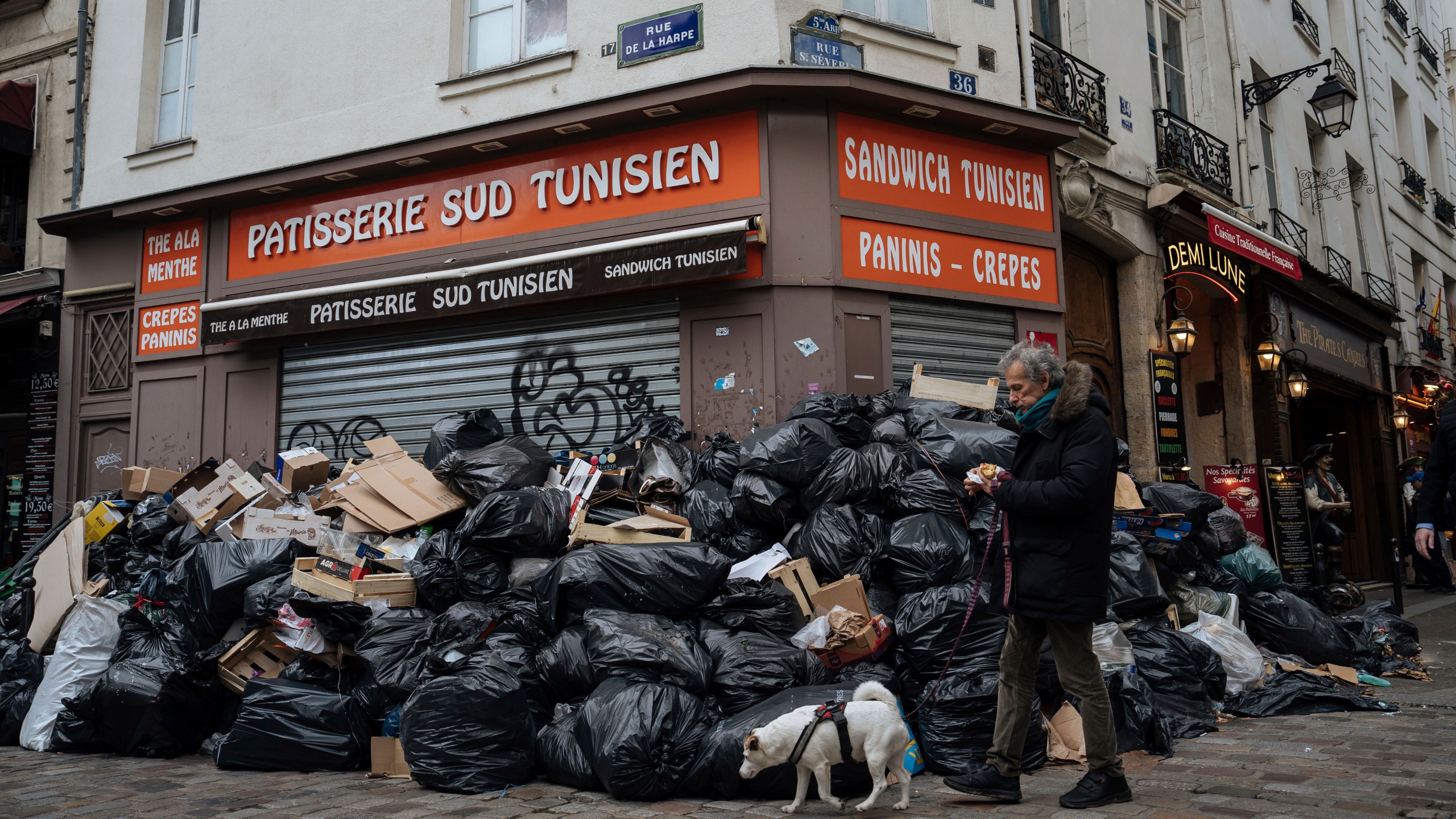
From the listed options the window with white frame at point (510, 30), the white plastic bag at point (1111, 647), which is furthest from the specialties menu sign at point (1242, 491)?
the window with white frame at point (510, 30)

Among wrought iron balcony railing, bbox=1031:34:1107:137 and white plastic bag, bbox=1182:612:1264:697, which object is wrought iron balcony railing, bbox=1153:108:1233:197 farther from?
white plastic bag, bbox=1182:612:1264:697

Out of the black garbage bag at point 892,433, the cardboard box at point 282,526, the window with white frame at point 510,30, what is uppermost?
the window with white frame at point 510,30

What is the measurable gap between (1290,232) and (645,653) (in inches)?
475

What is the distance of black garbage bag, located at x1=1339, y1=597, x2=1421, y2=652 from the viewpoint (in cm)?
666

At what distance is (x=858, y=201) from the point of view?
22.9 feet

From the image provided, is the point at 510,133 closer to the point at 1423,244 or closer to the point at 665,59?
the point at 665,59

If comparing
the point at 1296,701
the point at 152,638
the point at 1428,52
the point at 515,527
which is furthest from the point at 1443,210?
the point at 152,638

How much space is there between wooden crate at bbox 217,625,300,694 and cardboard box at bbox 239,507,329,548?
2.89 ft

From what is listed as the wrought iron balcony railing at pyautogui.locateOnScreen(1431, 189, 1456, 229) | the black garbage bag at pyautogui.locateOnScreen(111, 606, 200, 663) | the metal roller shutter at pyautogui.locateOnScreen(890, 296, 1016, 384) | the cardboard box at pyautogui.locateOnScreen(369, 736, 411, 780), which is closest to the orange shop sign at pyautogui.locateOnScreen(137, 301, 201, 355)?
the black garbage bag at pyautogui.locateOnScreen(111, 606, 200, 663)

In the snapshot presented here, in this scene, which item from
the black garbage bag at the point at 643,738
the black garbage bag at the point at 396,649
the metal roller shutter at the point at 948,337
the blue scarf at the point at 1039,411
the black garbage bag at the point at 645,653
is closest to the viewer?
the blue scarf at the point at 1039,411

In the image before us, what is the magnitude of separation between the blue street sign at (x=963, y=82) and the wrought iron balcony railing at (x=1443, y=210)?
51.0 ft

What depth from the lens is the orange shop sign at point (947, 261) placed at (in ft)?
22.8

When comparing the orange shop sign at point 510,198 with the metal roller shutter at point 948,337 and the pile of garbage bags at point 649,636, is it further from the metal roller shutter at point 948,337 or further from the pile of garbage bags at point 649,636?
the pile of garbage bags at point 649,636

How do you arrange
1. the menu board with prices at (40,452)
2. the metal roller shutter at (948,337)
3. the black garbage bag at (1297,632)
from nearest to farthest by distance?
the black garbage bag at (1297,632), the metal roller shutter at (948,337), the menu board with prices at (40,452)
